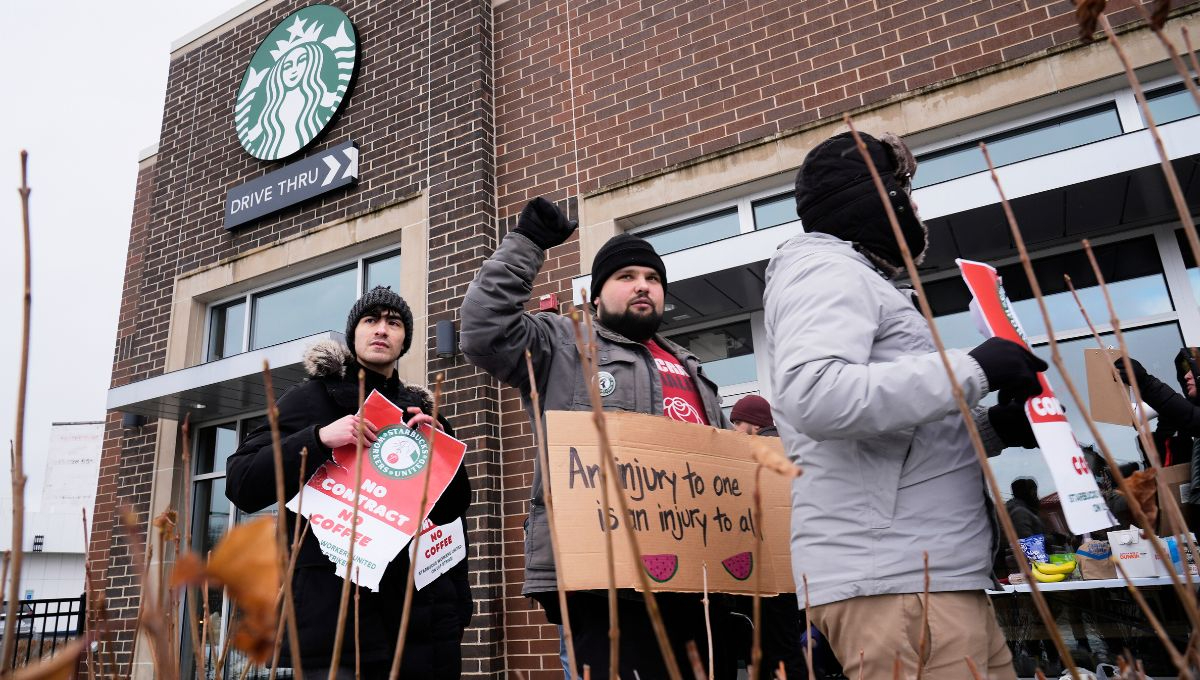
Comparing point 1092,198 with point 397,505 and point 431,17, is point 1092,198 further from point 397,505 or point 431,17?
point 431,17

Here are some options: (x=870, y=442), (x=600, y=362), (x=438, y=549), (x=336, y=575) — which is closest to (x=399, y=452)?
(x=336, y=575)

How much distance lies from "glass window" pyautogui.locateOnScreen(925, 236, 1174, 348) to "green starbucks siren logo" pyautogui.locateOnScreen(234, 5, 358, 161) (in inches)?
215

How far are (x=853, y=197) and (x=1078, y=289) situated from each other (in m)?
3.65

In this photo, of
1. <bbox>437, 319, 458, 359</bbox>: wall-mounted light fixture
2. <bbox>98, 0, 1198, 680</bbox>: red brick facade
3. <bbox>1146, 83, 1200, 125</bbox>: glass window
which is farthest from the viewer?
<bbox>437, 319, 458, 359</bbox>: wall-mounted light fixture

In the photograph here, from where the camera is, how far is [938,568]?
1481 mm

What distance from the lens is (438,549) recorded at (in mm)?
2643

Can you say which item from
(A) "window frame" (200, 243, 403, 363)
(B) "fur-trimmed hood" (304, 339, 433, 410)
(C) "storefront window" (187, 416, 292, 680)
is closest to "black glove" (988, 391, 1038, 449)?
(B) "fur-trimmed hood" (304, 339, 433, 410)

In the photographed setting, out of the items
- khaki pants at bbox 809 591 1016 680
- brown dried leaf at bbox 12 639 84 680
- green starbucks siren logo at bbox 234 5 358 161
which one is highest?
green starbucks siren logo at bbox 234 5 358 161

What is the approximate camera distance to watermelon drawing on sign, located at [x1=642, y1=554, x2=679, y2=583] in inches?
73.1

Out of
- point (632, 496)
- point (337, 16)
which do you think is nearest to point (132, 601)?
point (337, 16)

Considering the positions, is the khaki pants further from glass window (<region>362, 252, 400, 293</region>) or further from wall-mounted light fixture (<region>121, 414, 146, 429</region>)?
wall-mounted light fixture (<region>121, 414, 146, 429</region>)

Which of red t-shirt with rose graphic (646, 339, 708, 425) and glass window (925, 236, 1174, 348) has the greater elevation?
glass window (925, 236, 1174, 348)

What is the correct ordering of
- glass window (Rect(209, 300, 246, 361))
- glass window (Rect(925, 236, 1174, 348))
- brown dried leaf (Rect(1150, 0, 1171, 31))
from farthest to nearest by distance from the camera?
1. glass window (Rect(209, 300, 246, 361))
2. glass window (Rect(925, 236, 1174, 348))
3. brown dried leaf (Rect(1150, 0, 1171, 31))

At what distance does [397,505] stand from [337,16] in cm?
662
